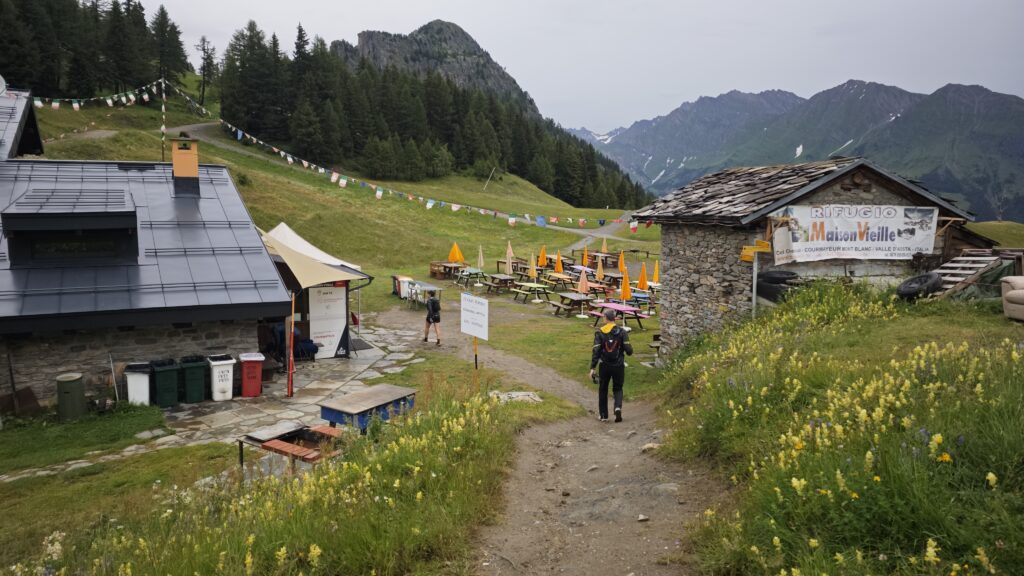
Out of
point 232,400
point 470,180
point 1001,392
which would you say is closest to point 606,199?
point 470,180

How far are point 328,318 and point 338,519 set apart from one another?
36.4 ft

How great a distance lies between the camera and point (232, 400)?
458 inches

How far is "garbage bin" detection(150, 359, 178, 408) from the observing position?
11.0 meters

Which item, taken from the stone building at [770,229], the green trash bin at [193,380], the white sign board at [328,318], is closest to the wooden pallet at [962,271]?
the stone building at [770,229]

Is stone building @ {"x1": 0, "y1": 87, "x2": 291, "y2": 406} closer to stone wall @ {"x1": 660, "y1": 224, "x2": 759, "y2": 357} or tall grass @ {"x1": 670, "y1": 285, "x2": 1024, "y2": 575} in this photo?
stone wall @ {"x1": 660, "y1": 224, "x2": 759, "y2": 357}

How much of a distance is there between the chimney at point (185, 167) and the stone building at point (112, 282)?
74 centimetres

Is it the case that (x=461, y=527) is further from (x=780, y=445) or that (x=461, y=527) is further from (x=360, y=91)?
(x=360, y=91)

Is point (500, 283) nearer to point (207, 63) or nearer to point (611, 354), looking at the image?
point (611, 354)

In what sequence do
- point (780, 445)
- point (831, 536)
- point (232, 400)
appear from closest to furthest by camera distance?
point (831, 536)
point (780, 445)
point (232, 400)

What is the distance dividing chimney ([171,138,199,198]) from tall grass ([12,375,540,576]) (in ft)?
37.9

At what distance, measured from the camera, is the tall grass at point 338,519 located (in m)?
4.23

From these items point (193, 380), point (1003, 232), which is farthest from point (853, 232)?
point (1003, 232)

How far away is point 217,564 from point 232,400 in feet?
27.3

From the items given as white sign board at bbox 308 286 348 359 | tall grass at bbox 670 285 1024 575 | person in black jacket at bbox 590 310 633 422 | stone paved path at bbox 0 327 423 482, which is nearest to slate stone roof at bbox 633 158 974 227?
person in black jacket at bbox 590 310 633 422
